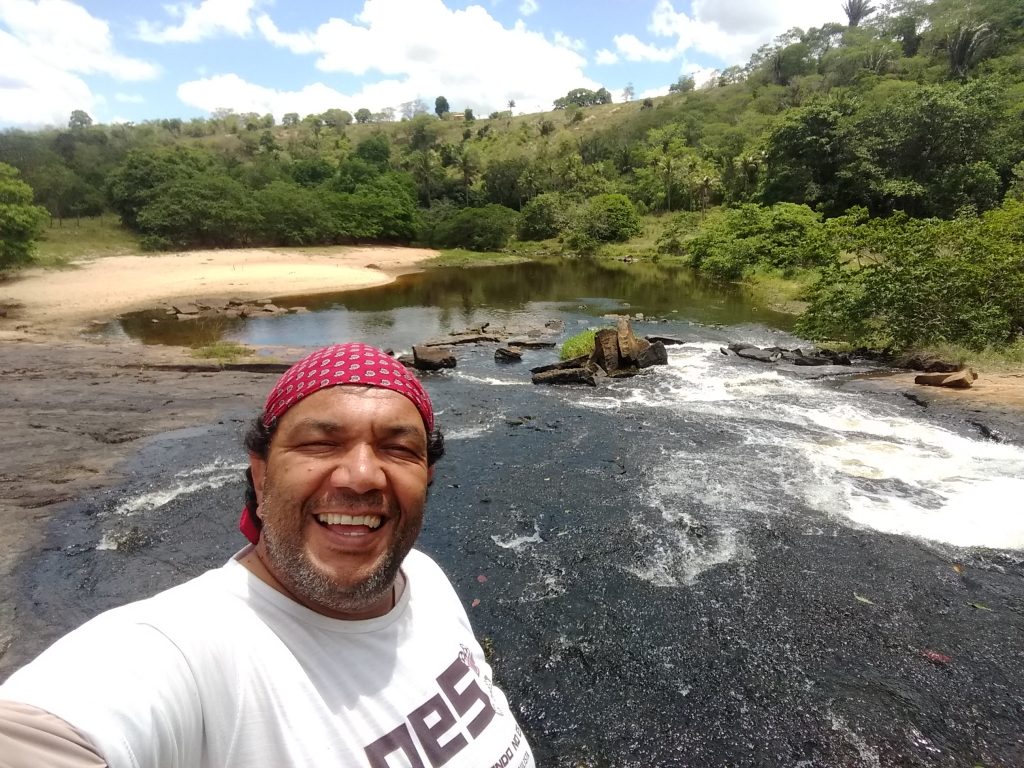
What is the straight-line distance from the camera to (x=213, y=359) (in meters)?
20.1

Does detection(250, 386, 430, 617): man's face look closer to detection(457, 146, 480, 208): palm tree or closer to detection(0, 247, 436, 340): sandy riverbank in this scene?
detection(0, 247, 436, 340): sandy riverbank

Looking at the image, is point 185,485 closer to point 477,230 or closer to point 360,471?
point 360,471

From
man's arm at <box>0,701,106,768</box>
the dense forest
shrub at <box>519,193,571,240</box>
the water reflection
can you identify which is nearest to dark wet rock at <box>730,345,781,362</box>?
the dense forest

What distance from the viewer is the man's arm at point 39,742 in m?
Result: 1.17

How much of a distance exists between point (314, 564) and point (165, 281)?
4540 centimetres

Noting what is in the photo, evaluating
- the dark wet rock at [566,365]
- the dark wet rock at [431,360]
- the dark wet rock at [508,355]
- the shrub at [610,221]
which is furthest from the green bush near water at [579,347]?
the shrub at [610,221]

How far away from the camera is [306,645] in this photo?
1778mm

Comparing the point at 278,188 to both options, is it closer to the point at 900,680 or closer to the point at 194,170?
the point at 194,170

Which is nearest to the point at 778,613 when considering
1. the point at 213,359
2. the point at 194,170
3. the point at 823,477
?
the point at 823,477

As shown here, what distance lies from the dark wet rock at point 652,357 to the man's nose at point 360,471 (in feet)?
57.9

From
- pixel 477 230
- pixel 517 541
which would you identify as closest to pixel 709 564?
pixel 517 541

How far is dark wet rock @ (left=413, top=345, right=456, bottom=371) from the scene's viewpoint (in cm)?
1934

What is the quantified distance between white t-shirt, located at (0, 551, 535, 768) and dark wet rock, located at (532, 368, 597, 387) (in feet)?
50.2

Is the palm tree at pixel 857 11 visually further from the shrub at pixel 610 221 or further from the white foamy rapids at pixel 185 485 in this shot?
the white foamy rapids at pixel 185 485
